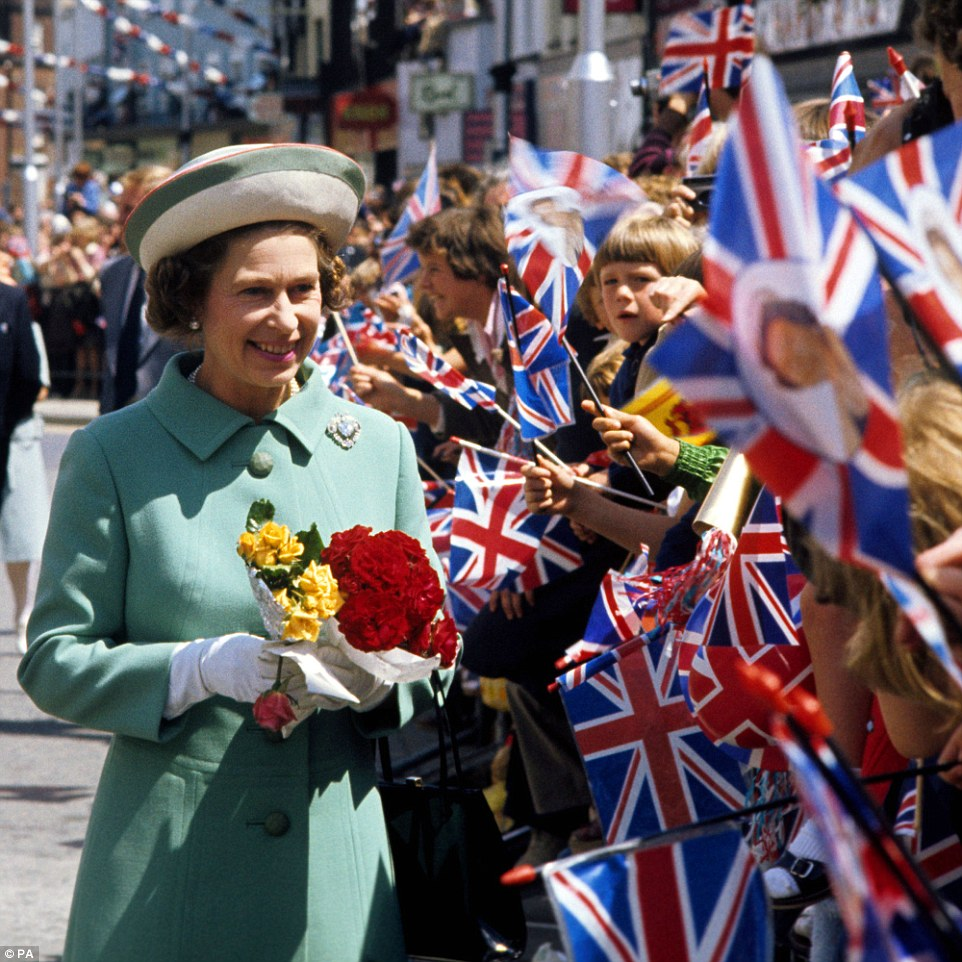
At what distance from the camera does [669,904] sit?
1.74 meters

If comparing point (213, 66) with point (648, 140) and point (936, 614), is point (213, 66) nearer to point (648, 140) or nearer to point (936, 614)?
point (648, 140)

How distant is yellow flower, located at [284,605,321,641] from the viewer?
2.29 meters

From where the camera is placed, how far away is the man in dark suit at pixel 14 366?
798cm

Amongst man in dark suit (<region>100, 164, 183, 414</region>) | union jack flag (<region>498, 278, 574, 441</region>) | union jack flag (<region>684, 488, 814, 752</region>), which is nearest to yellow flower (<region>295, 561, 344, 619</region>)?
union jack flag (<region>684, 488, 814, 752</region>)

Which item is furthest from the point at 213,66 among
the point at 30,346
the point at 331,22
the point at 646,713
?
the point at 646,713

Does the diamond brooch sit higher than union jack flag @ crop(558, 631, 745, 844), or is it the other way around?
the diamond brooch

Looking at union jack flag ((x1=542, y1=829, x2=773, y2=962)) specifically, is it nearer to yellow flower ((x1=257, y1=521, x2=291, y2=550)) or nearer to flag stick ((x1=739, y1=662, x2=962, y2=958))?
flag stick ((x1=739, y1=662, x2=962, y2=958))

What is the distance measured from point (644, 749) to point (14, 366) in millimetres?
5519

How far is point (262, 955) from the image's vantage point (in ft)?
8.18

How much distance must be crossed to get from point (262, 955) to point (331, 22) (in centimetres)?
3987

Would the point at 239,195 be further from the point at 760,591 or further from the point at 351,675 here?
the point at 760,591

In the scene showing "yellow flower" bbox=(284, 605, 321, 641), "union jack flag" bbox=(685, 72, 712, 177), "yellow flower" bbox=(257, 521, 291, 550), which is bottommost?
"yellow flower" bbox=(284, 605, 321, 641)

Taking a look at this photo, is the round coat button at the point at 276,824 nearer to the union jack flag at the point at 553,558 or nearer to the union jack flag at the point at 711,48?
the union jack flag at the point at 553,558

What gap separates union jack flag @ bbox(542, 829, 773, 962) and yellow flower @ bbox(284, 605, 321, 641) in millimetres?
662
